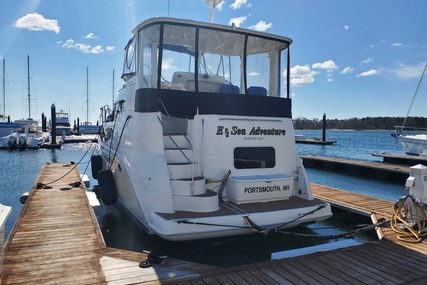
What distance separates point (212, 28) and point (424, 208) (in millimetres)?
4395

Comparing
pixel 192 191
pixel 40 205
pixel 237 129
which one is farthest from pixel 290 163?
pixel 40 205

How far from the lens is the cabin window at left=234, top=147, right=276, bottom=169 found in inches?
229

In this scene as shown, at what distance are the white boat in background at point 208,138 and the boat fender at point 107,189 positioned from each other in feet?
0.06

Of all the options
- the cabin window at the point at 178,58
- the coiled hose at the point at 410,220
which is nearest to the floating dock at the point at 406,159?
the coiled hose at the point at 410,220

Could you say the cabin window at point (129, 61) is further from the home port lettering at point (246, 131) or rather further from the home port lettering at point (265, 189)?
the home port lettering at point (265, 189)

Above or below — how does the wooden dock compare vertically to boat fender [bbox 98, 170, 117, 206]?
below

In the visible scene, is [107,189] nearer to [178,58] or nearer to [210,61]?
[178,58]

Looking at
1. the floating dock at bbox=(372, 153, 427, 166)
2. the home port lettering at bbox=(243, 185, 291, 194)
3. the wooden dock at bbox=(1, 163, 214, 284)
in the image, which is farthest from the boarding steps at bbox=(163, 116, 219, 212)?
the floating dock at bbox=(372, 153, 427, 166)

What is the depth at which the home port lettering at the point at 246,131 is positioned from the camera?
5.68 m

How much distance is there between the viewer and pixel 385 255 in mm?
4348

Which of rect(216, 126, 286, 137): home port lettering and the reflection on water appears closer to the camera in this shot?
the reflection on water

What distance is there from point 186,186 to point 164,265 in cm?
139

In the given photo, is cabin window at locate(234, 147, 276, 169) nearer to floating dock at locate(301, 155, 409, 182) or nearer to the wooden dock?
the wooden dock

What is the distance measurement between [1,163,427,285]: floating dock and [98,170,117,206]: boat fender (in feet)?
2.40
